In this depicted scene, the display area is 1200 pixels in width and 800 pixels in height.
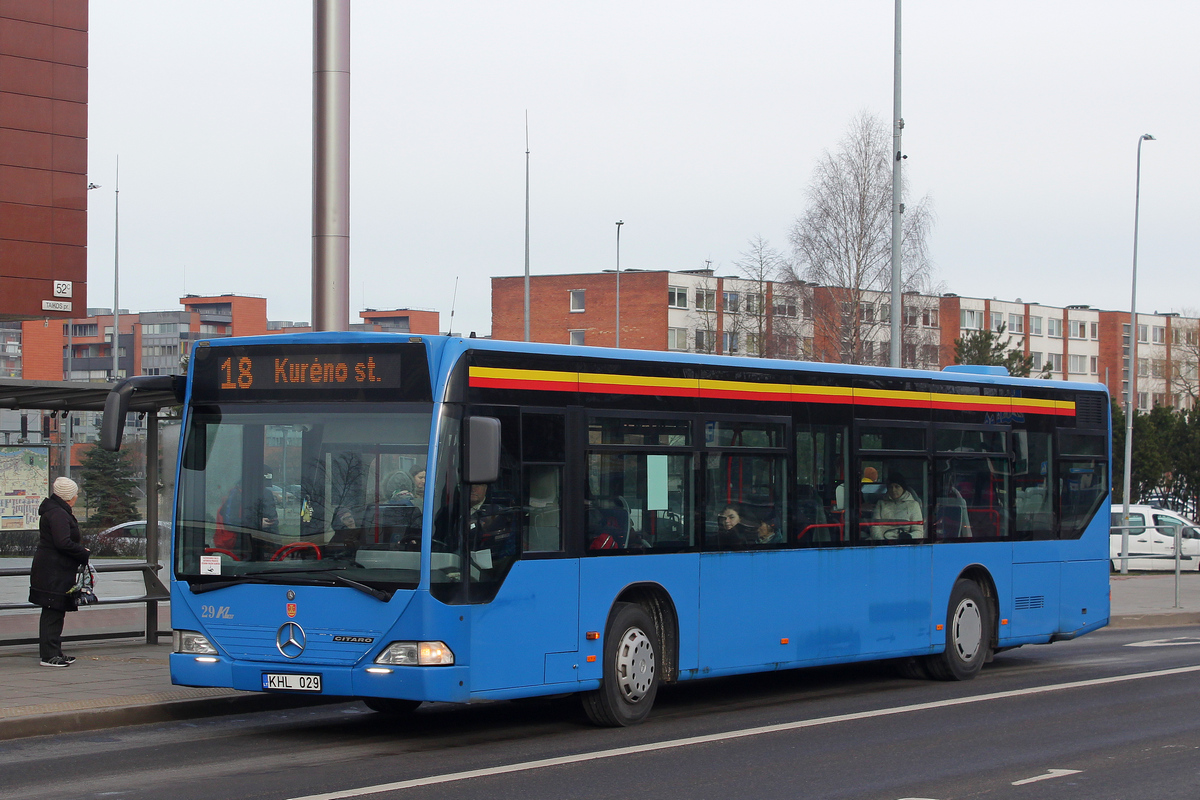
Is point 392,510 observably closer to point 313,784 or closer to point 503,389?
point 503,389

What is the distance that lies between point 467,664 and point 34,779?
258 centimetres

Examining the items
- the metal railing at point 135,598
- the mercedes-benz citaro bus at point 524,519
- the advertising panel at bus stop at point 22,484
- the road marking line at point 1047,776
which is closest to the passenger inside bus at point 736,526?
the mercedes-benz citaro bus at point 524,519

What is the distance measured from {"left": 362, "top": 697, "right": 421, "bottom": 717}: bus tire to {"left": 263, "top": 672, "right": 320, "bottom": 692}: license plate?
59.2 inches

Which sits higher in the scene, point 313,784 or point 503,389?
point 503,389

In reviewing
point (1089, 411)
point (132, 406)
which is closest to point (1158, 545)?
point (1089, 411)

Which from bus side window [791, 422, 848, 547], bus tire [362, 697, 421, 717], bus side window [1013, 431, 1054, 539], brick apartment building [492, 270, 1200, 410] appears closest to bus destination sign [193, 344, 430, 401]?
bus tire [362, 697, 421, 717]

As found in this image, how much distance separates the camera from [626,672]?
10586mm

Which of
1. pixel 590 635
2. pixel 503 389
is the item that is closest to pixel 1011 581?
pixel 590 635

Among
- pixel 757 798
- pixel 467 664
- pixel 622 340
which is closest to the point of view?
pixel 757 798

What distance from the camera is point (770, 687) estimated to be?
13.4 metres

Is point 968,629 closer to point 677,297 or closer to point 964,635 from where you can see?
point 964,635

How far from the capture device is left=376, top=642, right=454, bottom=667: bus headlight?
30.2 ft

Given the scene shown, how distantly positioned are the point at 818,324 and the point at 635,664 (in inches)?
1818

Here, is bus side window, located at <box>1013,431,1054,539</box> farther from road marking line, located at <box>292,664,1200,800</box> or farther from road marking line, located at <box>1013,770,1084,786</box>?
road marking line, located at <box>1013,770,1084,786</box>
